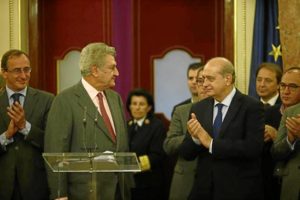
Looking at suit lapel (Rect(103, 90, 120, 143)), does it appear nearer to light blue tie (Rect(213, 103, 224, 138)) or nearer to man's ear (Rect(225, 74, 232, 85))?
light blue tie (Rect(213, 103, 224, 138))

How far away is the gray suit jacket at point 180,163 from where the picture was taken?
4.74m

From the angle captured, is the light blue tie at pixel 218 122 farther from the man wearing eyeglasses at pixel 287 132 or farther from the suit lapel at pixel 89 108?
the suit lapel at pixel 89 108

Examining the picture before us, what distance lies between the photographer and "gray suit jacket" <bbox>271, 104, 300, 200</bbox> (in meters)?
4.33

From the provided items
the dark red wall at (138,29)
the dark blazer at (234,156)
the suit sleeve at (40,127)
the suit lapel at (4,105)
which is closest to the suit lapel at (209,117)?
the dark blazer at (234,156)

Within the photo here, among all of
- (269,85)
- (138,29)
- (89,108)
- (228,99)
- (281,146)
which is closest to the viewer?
(89,108)

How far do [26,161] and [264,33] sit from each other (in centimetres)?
268

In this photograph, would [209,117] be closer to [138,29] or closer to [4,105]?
[4,105]

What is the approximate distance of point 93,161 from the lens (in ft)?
11.3

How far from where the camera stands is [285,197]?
436 centimetres

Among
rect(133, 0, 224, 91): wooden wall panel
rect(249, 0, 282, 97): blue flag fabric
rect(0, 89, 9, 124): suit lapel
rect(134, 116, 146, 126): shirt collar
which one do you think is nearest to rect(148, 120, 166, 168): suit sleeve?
Result: rect(134, 116, 146, 126): shirt collar

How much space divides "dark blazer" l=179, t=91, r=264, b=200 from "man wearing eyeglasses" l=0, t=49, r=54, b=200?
3.47 feet

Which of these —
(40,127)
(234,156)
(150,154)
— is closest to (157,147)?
(150,154)

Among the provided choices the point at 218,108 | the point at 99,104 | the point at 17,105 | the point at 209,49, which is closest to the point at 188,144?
the point at 218,108

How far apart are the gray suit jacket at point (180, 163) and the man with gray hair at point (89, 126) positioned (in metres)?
0.72
